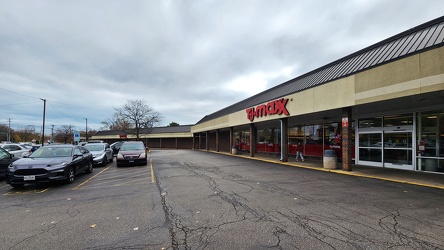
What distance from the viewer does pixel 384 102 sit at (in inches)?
414

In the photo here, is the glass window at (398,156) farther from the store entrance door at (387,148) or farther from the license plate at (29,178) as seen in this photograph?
the license plate at (29,178)

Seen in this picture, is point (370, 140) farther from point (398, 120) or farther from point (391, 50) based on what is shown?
point (391, 50)

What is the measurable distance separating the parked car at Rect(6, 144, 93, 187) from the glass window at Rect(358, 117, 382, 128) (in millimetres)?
15166

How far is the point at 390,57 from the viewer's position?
10.1m

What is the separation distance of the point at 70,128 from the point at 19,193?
10269cm

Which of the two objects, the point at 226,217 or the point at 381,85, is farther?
the point at 381,85

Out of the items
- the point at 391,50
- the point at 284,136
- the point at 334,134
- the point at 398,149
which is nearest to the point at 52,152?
the point at 284,136

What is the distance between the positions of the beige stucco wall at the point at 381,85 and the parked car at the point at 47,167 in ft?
39.3

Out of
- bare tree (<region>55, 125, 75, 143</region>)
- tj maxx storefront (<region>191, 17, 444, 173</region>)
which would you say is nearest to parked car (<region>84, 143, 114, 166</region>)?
tj maxx storefront (<region>191, 17, 444, 173</region>)

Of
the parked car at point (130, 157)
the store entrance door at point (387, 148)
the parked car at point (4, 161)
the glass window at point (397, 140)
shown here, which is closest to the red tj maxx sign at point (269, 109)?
the store entrance door at point (387, 148)

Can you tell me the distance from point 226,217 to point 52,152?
9.17 m

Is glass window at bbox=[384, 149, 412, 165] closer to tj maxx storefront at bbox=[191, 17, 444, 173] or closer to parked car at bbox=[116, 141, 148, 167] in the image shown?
tj maxx storefront at bbox=[191, 17, 444, 173]

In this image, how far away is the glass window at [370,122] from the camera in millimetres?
13926

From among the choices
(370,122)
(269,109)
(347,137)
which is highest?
(269,109)
